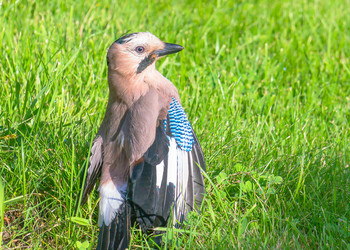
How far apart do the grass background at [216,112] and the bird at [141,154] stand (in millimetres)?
126

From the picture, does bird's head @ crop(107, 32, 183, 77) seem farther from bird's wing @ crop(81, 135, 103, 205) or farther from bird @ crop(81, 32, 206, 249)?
bird's wing @ crop(81, 135, 103, 205)

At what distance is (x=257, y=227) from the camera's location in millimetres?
3062

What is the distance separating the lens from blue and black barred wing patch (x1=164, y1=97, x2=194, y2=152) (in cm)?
315

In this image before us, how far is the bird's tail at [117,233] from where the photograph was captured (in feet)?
9.58

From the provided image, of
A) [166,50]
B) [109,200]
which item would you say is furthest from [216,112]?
[109,200]

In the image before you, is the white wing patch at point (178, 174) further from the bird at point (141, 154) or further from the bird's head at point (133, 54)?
the bird's head at point (133, 54)

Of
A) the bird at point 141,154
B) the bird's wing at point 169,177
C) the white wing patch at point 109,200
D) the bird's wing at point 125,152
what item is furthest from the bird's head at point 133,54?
the white wing patch at point 109,200

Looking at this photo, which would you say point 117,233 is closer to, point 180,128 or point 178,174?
point 178,174

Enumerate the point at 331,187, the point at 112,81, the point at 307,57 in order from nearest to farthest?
the point at 112,81, the point at 331,187, the point at 307,57

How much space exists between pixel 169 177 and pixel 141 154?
211 millimetres

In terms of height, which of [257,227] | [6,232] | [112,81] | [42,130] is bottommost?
[6,232]

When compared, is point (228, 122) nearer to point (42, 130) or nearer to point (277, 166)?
point (277, 166)

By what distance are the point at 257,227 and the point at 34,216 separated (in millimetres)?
1343

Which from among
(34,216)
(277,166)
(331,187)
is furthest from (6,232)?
(331,187)
